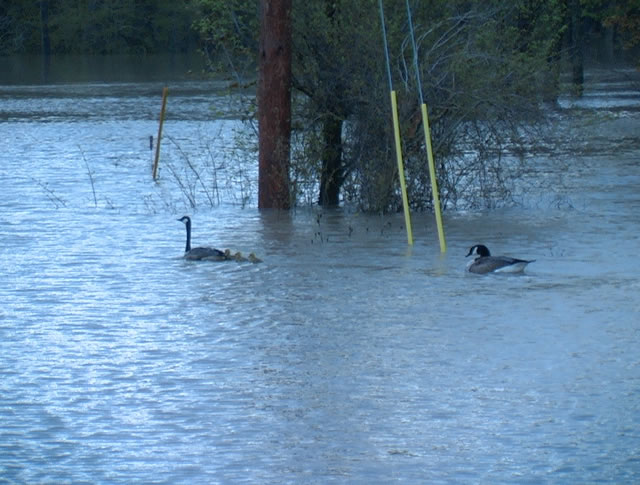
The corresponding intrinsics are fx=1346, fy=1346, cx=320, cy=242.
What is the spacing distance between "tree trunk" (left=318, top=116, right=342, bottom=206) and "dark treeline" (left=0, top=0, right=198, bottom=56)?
277 feet

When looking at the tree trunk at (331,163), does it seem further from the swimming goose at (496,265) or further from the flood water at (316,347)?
the swimming goose at (496,265)

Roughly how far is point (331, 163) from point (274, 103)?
1379 millimetres

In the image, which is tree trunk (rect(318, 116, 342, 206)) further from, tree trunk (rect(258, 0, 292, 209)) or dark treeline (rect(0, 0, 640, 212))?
tree trunk (rect(258, 0, 292, 209))

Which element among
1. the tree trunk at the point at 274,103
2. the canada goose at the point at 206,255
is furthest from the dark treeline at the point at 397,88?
the canada goose at the point at 206,255

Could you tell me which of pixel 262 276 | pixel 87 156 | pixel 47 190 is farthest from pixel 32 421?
pixel 87 156

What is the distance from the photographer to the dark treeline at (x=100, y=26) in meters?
104

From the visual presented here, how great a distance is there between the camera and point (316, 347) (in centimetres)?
1085

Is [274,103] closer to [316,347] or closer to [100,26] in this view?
[316,347]

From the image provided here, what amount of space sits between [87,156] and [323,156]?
11.0 metres

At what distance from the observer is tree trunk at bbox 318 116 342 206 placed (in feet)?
63.0

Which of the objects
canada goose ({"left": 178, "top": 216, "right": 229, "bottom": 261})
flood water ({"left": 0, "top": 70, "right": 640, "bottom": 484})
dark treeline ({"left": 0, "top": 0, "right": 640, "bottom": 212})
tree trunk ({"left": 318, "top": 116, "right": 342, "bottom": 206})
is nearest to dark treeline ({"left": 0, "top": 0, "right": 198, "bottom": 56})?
tree trunk ({"left": 318, "top": 116, "right": 342, "bottom": 206})

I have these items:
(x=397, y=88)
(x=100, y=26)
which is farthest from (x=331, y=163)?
(x=100, y=26)

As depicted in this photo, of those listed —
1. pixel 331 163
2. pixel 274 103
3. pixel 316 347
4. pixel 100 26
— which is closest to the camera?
pixel 316 347

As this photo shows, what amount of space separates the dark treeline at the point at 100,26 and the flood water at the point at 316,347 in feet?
283
